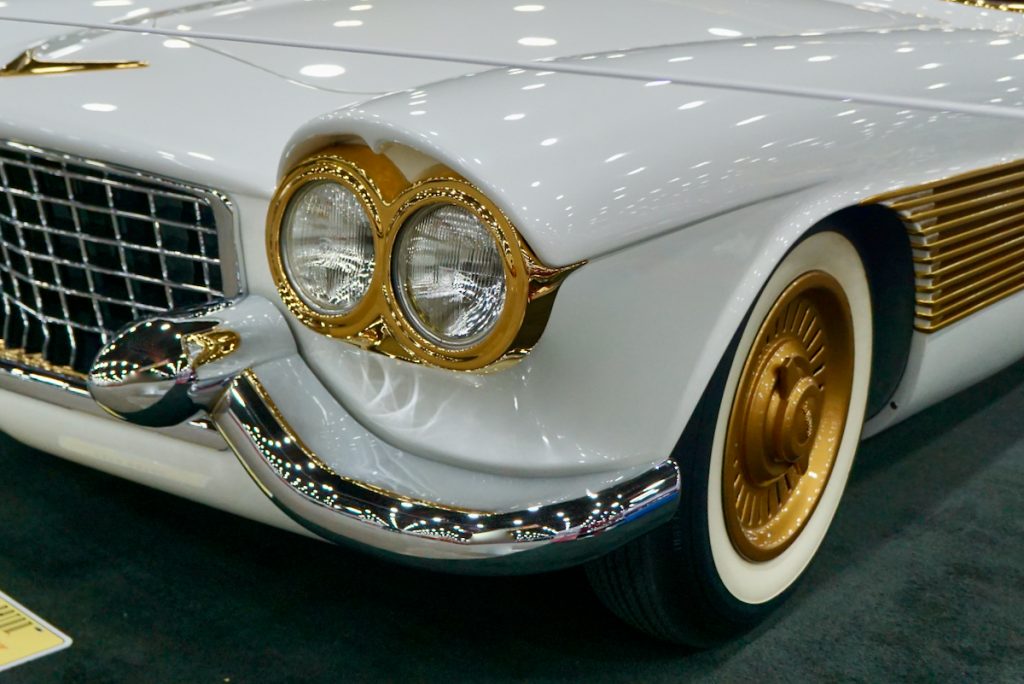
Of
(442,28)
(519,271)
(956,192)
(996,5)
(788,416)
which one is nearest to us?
(519,271)

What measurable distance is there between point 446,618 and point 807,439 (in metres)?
0.53

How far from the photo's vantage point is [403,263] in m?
1.15

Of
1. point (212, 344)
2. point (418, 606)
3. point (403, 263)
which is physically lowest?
point (418, 606)

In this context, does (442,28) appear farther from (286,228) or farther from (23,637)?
(23,637)

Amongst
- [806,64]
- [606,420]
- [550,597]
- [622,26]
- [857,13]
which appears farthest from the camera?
[857,13]

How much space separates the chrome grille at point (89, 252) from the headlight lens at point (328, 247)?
0.15 m

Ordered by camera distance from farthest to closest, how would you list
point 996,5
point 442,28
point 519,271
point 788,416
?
point 996,5 < point 442,28 < point 788,416 < point 519,271

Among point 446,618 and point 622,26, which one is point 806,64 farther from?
point 446,618

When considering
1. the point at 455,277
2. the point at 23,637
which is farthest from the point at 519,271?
the point at 23,637

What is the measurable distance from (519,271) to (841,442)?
0.76m

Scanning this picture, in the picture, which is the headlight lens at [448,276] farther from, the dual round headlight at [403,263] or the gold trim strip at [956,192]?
the gold trim strip at [956,192]

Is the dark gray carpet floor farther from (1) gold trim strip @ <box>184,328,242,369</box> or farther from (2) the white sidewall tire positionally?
(1) gold trim strip @ <box>184,328,242,369</box>

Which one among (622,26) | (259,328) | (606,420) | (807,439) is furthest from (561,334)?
(622,26)

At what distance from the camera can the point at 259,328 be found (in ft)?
4.21
